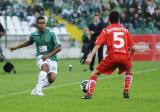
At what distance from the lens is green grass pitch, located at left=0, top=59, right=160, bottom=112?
1445 centimetres

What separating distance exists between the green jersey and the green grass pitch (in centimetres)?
108

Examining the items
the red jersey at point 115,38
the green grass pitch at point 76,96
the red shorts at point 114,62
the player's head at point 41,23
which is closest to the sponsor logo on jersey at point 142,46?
the green grass pitch at point 76,96

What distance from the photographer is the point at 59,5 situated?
43469 millimetres

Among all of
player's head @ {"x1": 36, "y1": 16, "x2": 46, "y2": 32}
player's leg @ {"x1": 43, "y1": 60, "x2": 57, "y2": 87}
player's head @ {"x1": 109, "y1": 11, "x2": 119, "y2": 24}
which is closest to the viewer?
player's head @ {"x1": 109, "y1": 11, "x2": 119, "y2": 24}

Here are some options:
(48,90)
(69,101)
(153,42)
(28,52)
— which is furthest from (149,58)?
(69,101)

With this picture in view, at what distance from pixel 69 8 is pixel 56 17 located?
101 centimetres

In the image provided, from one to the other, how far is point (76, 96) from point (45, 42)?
1589 mm

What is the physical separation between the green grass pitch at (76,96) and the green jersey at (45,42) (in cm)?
108

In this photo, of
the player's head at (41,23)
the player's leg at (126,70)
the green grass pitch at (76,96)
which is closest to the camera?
the green grass pitch at (76,96)

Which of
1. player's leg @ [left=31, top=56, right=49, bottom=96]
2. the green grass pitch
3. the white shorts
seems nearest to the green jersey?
the white shorts

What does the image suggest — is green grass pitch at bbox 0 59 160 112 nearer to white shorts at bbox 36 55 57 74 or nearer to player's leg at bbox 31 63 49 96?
player's leg at bbox 31 63 49 96

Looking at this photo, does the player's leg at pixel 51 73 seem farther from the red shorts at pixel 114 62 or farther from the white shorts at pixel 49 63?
the red shorts at pixel 114 62

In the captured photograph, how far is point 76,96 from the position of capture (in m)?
17.3

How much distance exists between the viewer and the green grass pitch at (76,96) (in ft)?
47.4
